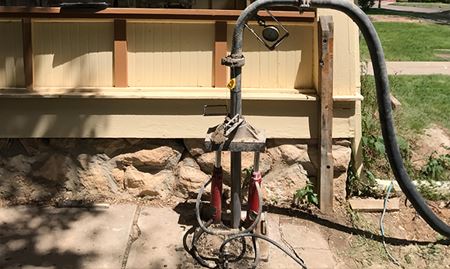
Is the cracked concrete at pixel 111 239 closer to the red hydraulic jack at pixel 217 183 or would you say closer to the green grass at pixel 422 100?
the red hydraulic jack at pixel 217 183

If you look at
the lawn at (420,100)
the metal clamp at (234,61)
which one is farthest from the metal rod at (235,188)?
the lawn at (420,100)

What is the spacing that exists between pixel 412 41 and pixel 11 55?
1139 centimetres

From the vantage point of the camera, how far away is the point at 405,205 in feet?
16.6

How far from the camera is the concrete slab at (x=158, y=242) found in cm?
410

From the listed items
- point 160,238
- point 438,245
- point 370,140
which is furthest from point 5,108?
point 438,245

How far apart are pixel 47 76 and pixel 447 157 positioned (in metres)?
3.63

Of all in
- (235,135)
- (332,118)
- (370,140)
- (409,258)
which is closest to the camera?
(235,135)

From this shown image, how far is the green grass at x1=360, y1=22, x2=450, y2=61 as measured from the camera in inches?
456

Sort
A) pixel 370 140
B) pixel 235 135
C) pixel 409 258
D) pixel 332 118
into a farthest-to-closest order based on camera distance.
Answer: pixel 370 140 < pixel 332 118 < pixel 409 258 < pixel 235 135

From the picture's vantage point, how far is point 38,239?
436 cm

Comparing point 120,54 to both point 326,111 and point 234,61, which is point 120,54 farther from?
point 326,111

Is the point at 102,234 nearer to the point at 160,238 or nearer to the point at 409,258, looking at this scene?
the point at 160,238

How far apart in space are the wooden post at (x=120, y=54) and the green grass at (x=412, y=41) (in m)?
5.99

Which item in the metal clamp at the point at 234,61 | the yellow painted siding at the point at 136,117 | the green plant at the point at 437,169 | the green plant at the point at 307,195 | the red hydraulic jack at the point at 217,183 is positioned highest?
the metal clamp at the point at 234,61
